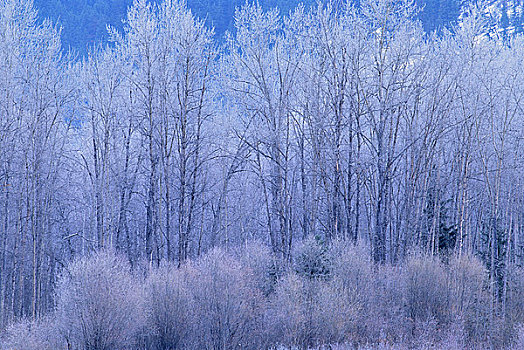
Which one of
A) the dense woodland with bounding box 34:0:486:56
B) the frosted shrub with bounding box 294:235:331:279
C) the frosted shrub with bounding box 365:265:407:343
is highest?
the dense woodland with bounding box 34:0:486:56

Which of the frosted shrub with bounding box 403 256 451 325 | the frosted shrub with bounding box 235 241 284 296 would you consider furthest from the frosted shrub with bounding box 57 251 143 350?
the frosted shrub with bounding box 403 256 451 325

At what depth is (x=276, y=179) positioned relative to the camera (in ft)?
65.2

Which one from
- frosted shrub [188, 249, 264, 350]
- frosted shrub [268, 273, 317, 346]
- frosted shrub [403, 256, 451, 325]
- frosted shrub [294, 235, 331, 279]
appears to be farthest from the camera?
frosted shrub [294, 235, 331, 279]

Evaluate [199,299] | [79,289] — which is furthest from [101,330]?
[199,299]

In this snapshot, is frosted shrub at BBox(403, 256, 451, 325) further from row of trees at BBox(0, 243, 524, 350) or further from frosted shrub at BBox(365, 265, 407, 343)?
frosted shrub at BBox(365, 265, 407, 343)

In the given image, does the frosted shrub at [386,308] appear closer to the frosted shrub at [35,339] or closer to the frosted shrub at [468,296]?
the frosted shrub at [468,296]

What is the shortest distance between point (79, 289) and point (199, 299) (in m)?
2.78

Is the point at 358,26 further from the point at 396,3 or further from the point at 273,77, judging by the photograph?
the point at 273,77

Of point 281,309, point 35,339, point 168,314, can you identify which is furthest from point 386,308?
point 35,339

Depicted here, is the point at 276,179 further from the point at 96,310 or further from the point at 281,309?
the point at 96,310

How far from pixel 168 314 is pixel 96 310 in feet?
5.78

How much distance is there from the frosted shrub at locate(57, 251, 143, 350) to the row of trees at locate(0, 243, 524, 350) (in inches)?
0.8

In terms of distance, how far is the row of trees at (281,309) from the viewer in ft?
32.8

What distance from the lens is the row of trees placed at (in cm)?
999
